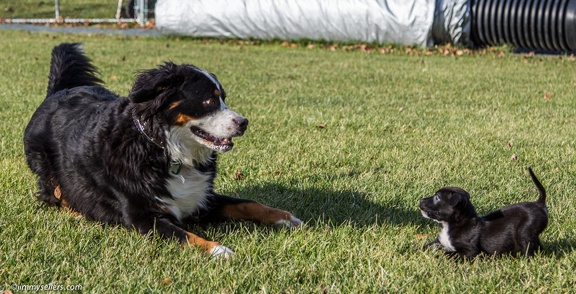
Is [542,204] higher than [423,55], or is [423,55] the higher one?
[542,204]

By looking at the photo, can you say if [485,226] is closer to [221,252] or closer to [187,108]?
[221,252]

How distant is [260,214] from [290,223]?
0.21 metres

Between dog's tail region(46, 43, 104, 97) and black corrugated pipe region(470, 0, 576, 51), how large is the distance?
11.4m

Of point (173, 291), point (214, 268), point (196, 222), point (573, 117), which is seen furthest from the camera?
point (573, 117)

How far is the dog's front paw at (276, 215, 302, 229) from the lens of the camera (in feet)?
13.6

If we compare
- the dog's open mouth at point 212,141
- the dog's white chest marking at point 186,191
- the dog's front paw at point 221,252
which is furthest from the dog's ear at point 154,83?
the dog's front paw at point 221,252

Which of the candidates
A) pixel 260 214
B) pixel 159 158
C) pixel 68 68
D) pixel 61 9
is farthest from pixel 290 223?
pixel 61 9

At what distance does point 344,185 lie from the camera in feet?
16.9

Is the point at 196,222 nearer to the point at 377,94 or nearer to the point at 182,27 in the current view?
the point at 377,94

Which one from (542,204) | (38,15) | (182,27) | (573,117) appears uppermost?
(542,204)

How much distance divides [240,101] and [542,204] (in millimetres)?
5634

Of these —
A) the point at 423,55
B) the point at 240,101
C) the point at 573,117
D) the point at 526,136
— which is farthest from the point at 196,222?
the point at 423,55

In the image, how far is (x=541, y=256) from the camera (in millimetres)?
3680

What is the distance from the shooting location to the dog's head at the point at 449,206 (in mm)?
3748
